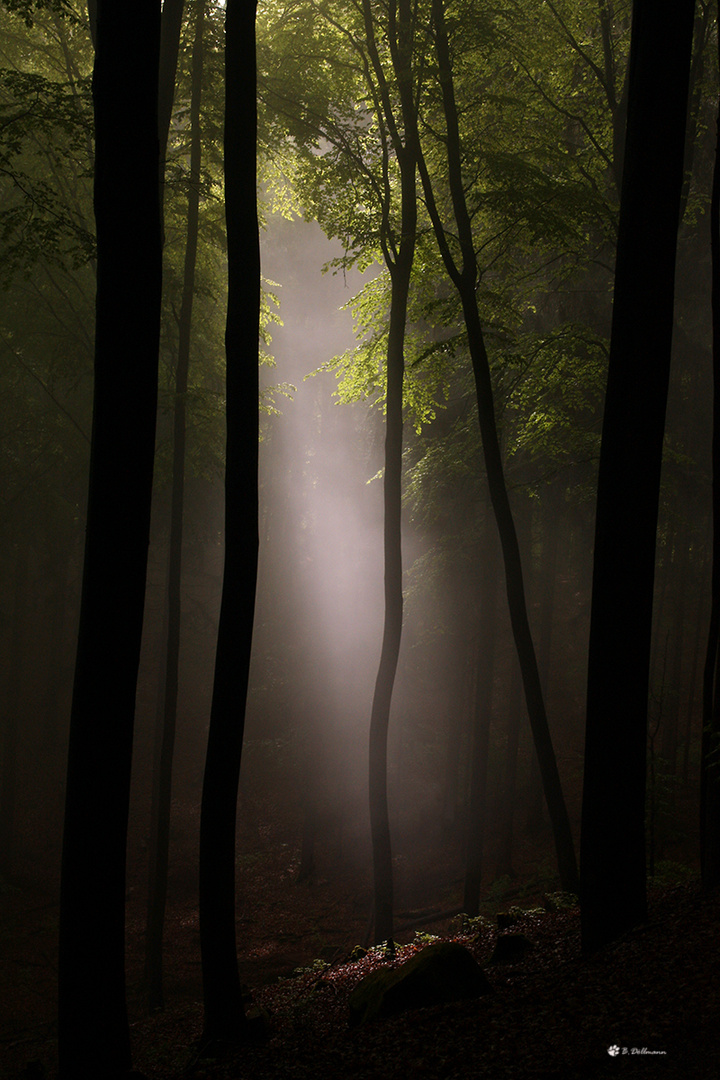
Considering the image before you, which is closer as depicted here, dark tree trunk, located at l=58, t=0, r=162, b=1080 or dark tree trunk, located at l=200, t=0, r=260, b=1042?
dark tree trunk, located at l=58, t=0, r=162, b=1080

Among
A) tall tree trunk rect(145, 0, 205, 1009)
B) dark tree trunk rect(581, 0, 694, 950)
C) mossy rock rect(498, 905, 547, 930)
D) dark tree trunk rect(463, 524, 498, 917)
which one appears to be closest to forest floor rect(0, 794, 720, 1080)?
mossy rock rect(498, 905, 547, 930)

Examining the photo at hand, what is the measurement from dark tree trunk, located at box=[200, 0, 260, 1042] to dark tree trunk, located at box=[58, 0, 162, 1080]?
0.87m

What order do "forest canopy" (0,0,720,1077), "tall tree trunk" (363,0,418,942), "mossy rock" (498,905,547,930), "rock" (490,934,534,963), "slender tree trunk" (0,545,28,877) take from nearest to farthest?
"forest canopy" (0,0,720,1077) < "rock" (490,934,534,963) < "mossy rock" (498,905,547,930) < "tall tree trunk" (363,0,418,942) < "slender tree trunk" (0,545,28,877)

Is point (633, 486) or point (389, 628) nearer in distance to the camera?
point (633, 486)

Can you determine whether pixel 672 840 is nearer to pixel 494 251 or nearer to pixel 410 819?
pixel 410 819

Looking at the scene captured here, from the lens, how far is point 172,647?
9.96 m

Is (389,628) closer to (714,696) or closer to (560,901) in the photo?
(560,901)

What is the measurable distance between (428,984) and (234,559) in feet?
11.1

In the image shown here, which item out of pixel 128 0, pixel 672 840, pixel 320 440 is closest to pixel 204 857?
pixel 128 0

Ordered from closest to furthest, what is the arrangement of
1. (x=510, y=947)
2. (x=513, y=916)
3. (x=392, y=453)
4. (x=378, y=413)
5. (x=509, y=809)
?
(x=510, y=947) → (x=513, y=916) → (x=392, y=453) → (x=509, y=809) → (x=378, y=413)

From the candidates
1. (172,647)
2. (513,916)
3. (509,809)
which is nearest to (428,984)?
(513,916)

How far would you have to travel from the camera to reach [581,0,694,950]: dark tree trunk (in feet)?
15.7

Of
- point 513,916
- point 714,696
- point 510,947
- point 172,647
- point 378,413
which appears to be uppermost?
point 378,413

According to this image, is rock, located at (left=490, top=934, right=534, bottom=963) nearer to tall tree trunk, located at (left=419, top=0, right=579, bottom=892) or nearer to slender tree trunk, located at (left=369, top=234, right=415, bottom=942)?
tall tree trunk, located at (left=419, top=0, right=579, bottom=892)
